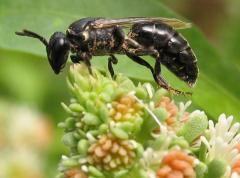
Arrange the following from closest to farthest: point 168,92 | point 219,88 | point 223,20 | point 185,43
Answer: point 168,92 → point 185,43 → point 219,88 → point 223,20

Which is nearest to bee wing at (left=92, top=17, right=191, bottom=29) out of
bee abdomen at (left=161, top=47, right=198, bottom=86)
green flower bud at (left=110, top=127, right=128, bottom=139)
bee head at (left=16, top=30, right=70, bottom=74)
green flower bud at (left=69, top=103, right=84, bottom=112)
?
bee abdomen at (left=161, top=47, right=198, bottom=86)

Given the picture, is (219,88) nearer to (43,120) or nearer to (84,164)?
(84,164)

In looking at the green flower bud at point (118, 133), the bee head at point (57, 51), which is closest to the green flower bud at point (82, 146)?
the green flower bud at point (118, 133)

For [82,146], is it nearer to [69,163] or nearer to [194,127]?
[69,163]

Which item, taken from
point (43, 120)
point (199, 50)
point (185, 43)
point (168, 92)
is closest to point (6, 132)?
point (43, 120)

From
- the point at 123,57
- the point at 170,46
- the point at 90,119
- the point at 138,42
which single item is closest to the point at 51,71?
the point at 123,57

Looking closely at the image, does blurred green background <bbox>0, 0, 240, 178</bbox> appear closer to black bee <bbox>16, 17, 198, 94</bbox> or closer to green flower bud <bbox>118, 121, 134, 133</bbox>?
black bee <bbox>16, 17, 198, 94</bbox>

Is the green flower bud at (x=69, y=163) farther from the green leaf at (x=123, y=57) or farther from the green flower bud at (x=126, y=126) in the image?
the green leaf at (x=123, y=57)
